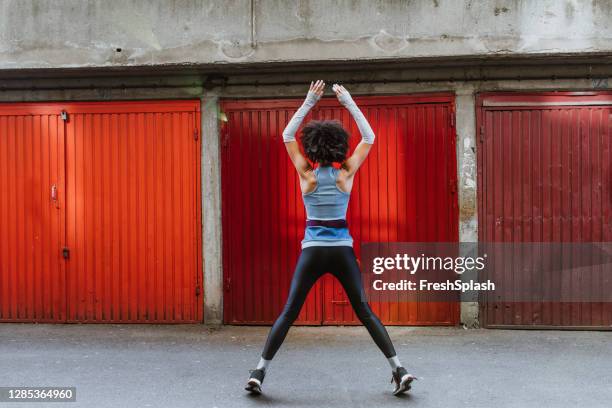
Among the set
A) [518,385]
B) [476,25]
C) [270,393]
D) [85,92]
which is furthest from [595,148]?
[85,92]

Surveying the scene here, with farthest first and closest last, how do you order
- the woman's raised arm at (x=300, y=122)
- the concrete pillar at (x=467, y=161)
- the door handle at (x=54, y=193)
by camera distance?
the door handle at (x=54, y=193), the concrete pillar at (x=467, y=161), the woman's raised arm at (x=300, y=122)

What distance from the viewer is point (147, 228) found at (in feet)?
27.0

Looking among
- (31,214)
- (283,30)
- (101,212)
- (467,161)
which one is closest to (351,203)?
(467,161)

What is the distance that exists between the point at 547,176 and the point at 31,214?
6414 mm

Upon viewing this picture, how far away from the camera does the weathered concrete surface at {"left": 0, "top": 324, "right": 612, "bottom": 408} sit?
17.4 feet

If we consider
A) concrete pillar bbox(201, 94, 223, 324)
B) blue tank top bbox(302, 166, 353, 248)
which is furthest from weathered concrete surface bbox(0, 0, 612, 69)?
blue tank top bbox(302, 166, 353, 248)

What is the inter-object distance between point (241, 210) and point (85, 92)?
2502 millimetres

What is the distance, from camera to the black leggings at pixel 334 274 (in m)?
5.09

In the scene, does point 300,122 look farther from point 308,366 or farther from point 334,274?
point 308,366

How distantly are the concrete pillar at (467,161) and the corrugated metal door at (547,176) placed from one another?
90 mm

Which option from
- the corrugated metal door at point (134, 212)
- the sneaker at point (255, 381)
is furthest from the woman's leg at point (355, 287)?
the corrugated metal door at point (134, 212)

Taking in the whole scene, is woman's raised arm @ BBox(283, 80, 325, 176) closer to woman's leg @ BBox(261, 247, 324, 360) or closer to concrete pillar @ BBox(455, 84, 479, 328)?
woman's leg @ BBox(261, 247, 324, 360)

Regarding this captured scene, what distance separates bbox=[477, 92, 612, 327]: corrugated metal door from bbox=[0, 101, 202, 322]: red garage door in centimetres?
363

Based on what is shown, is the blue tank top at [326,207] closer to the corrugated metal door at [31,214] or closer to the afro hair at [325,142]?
the afro hair at [325,142]
